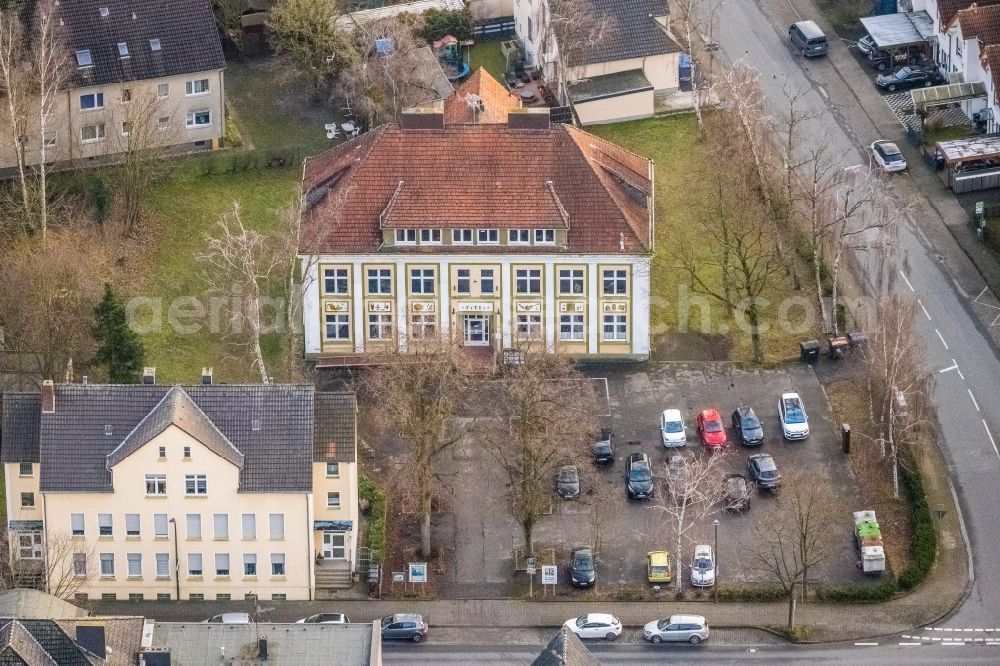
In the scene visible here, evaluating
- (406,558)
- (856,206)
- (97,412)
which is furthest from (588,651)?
(856,206)

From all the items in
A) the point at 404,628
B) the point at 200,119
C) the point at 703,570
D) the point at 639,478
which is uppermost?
the point at 200,119

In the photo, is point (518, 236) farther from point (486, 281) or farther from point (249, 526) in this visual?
point (249, 526)

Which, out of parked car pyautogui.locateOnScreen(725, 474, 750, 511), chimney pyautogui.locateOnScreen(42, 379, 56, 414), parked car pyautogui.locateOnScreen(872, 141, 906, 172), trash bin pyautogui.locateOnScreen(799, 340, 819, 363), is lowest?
parked car pyautogui.locateOnScreen(725, 474, 750, 511)

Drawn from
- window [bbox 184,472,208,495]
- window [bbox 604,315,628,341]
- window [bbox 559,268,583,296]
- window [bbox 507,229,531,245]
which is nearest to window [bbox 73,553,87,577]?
window [bbox 184,472,208,495]

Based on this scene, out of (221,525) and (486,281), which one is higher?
(486,281)

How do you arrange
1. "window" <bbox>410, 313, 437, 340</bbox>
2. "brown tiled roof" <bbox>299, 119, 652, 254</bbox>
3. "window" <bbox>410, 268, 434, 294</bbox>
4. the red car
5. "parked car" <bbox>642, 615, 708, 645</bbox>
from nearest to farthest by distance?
1. "parked car" <bbox>642, 615, 708, 645</bbox>
2. the red car
3. "brown tiled roof" <bbox>299, 119, 652, 254</bbox>
4. "window" <bbox>410, 268, 434, 294</bbox>
5. "window" <bbox>410, 313, 437, 340</bbox>

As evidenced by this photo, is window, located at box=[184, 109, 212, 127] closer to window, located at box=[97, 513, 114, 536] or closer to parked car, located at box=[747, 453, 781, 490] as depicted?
window, located at box=[97, 513, 114, 536]

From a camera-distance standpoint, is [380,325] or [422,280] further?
[380,325]

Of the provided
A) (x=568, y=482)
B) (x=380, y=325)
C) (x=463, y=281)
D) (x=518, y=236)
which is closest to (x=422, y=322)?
(x=380, y=325)
